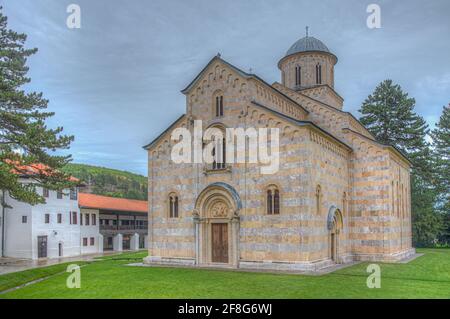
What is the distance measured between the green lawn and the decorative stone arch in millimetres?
1986

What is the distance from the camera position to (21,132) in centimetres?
2644

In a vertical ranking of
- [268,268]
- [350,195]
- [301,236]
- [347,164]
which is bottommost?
[268,268]

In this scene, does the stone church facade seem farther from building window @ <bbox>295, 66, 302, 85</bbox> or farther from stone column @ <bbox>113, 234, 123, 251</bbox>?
stone column @ <bbox>113, 234, 123, 251</bbox>

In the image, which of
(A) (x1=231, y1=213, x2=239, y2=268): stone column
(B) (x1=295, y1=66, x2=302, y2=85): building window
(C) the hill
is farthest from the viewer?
(C) the hill

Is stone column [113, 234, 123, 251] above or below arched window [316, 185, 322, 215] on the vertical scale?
below

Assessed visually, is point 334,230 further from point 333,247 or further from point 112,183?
point 112,183

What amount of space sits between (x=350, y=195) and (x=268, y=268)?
32.2 feet

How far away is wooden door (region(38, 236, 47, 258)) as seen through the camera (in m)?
40.6

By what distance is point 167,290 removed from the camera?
17.9m

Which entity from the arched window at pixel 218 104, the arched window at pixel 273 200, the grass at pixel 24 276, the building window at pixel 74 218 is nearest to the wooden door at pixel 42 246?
the building window at pixel 74 218

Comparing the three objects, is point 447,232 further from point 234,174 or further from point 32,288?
point 32,288

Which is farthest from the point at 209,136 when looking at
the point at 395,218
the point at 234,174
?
the point at 395,218

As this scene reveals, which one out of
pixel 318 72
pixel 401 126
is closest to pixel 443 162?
pixel 401 126

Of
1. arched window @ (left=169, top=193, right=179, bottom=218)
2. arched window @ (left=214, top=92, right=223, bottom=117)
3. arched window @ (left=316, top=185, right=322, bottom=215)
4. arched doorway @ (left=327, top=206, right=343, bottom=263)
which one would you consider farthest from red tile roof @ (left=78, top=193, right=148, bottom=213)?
arched window @ (left=316, top=185, right=322, bottom=215)
